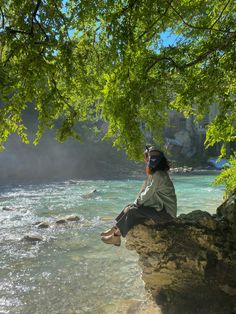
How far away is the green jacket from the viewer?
5324mm

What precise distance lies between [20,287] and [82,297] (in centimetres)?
150

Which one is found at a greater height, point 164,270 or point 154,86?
point 154,86

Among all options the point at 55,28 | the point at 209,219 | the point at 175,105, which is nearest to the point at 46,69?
the point at 55,28

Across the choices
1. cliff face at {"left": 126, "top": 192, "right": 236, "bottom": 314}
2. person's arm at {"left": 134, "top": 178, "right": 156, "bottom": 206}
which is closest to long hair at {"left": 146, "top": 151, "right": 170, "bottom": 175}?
person's arm at {"left": 134, "top": 178, "right": 156, "bottom": 206}

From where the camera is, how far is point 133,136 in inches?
191

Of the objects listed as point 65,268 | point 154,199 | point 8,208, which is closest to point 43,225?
point 8,208

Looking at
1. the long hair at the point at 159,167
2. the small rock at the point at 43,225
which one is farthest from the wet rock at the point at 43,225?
the long hair at the point at 159,167

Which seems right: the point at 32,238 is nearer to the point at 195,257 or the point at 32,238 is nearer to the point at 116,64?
the point at 195,257

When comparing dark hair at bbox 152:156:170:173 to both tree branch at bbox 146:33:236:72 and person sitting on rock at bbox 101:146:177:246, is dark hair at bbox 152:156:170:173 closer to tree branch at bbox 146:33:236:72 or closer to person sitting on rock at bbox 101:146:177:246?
person sitting on rock at bbox 101:146:177:246

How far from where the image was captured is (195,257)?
5398 millimetres

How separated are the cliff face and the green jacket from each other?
0.90 feet

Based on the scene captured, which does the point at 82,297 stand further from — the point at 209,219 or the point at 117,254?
the point at 209,219

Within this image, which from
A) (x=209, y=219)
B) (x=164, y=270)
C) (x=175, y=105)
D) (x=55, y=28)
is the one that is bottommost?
(x=164, y=270)

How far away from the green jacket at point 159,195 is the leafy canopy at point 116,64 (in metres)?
0.61
